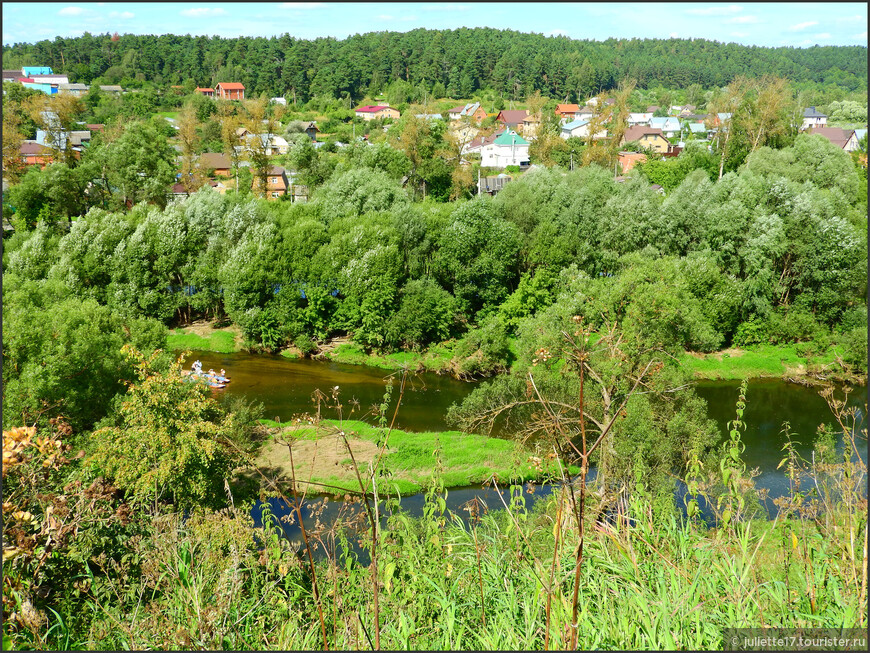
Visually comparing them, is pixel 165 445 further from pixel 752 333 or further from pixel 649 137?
pixel 649 137

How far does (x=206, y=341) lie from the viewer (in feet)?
80.4

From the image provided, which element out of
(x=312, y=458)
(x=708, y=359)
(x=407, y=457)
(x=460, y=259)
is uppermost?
(x=460, y=259)

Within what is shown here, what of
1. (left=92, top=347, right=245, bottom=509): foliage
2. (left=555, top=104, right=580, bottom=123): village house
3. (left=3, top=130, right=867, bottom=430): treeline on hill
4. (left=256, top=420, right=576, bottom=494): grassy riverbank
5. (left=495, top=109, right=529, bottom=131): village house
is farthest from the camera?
(left=555, top=104, right=580, bottom=123): village house

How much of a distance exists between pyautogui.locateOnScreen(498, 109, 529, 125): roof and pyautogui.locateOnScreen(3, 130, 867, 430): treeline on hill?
135 ft

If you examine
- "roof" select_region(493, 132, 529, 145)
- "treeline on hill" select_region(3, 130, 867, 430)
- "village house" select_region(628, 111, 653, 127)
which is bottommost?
"treeline on hill" select_region(3, 130, 867, 430)

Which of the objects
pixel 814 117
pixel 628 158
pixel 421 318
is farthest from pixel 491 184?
pixel 814 117

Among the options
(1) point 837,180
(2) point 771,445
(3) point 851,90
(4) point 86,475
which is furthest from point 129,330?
(3) point 851,90

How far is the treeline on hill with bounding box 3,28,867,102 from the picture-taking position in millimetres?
67000

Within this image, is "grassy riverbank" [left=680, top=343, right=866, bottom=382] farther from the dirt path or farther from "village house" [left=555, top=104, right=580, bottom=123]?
"village house" [left=555, top=104, right=580, bottom=123]

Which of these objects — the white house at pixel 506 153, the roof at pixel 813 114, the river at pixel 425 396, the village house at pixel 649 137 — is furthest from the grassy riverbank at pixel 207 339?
the roof at pixel 813 114

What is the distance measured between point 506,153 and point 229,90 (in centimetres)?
2767

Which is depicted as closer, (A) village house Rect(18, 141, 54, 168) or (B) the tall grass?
(B) the tall grass

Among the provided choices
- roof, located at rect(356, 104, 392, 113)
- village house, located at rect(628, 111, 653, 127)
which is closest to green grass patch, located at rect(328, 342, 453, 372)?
roof, located at rect(356, 104, 392, 113)

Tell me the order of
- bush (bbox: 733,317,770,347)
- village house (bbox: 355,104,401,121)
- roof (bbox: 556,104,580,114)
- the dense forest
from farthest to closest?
roof (bbox: 556,104,580,114)
village house (bbox: 355,104,401,121)
bush (bbox: 733,317,770,347)
the dense forest
